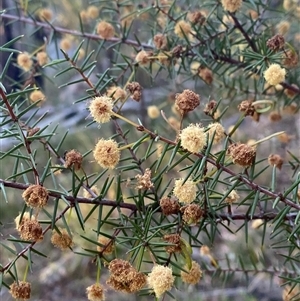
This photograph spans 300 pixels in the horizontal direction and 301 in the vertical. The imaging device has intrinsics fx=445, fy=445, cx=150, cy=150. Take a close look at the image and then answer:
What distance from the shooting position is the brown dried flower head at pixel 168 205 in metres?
0.35

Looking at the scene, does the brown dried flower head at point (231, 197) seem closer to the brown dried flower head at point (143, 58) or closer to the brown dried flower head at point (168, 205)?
the brown dried flower head at point (168, 205)

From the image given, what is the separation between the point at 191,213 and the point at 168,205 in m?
0.02

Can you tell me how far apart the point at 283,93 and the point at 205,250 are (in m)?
0.24

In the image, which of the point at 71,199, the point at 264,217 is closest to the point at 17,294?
the point at 71,199

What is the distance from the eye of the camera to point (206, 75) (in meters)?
0.58

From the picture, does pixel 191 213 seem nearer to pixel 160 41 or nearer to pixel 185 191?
pixel 185 191

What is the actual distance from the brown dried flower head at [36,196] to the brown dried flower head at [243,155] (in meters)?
0.13

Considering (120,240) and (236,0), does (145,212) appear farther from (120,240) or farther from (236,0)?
(236,0)

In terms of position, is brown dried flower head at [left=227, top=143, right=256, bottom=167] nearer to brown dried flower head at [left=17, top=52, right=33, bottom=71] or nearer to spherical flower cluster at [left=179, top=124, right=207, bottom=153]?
spherical flower cluster at [left=179, top=124, right=207, bottom=153]

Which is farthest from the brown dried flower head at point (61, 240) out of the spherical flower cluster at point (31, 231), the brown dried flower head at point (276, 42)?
the brown dried flower head at point (276, 42)

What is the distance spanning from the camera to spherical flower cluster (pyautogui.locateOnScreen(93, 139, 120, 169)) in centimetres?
33

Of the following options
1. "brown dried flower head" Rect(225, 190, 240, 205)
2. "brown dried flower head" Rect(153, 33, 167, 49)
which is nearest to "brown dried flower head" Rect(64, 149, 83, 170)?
"brown dried flower head" Rect(225, 190, 240, 205)

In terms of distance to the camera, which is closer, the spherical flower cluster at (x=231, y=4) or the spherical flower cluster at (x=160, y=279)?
the spherical flower cluster at (x=160, y=279)

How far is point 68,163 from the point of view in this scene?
0.34 meters
